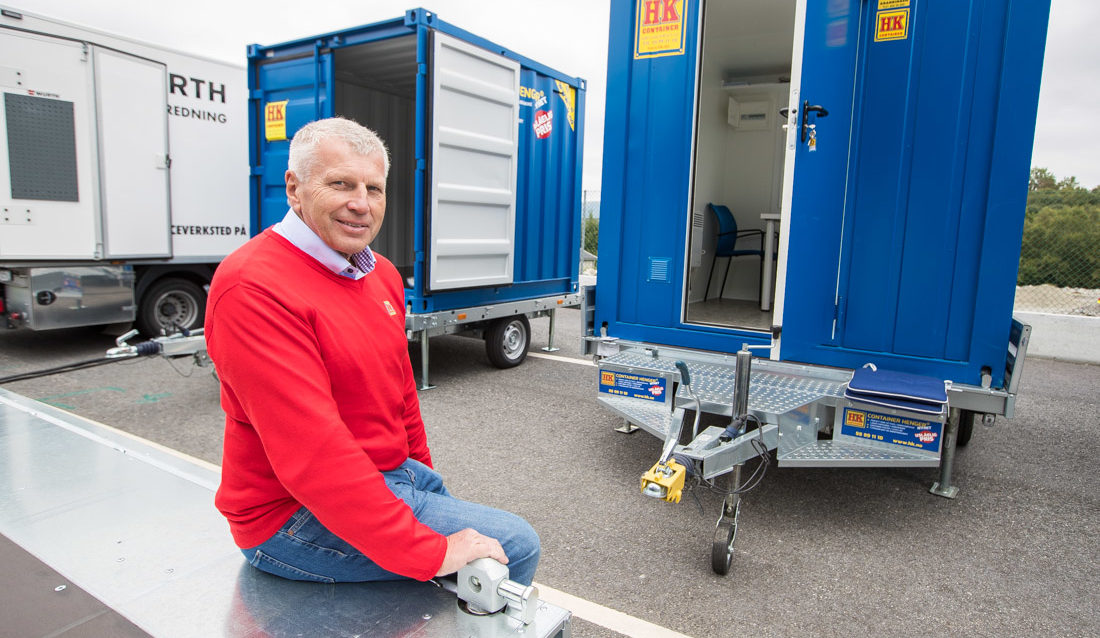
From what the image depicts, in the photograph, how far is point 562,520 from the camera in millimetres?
3207

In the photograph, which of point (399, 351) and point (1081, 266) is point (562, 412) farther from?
point (1081, 266)

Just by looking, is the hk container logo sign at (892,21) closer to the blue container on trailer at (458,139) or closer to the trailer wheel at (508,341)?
the blue container on trailer at (458,139)

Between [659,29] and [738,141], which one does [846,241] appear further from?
[738,141]

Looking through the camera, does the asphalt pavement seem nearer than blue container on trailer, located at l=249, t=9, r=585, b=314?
Yes

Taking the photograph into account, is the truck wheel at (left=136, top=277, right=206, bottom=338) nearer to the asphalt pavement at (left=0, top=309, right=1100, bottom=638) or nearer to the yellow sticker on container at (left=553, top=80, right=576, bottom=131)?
the asphalt pavement at (left=0, top=309, right=1100, bottom=638)

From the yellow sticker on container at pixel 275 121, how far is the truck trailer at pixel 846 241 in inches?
134

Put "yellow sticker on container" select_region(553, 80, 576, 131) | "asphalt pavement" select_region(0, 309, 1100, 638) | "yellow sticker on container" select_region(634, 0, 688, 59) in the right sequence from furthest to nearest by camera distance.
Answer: "yellow sticker on container" select_region(553, 80, 576, 131) < "yellow sticker on container" select_region(634, 0, 688, 59) < "asphalt pavement" select_region(0, 309, 1100, 638)

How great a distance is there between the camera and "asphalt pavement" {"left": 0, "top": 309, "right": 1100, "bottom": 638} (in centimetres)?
248

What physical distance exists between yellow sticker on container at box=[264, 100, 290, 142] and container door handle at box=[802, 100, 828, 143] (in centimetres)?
454

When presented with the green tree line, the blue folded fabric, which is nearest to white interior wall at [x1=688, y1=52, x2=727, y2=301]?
the blue folded fabric

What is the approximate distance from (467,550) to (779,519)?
2.34 meters

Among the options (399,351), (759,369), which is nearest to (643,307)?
(759,369)

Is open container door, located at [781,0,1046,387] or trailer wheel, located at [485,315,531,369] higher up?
open container door, located at [781,0,1046,387]

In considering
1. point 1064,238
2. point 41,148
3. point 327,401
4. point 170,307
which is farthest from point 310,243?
point 1064,238
